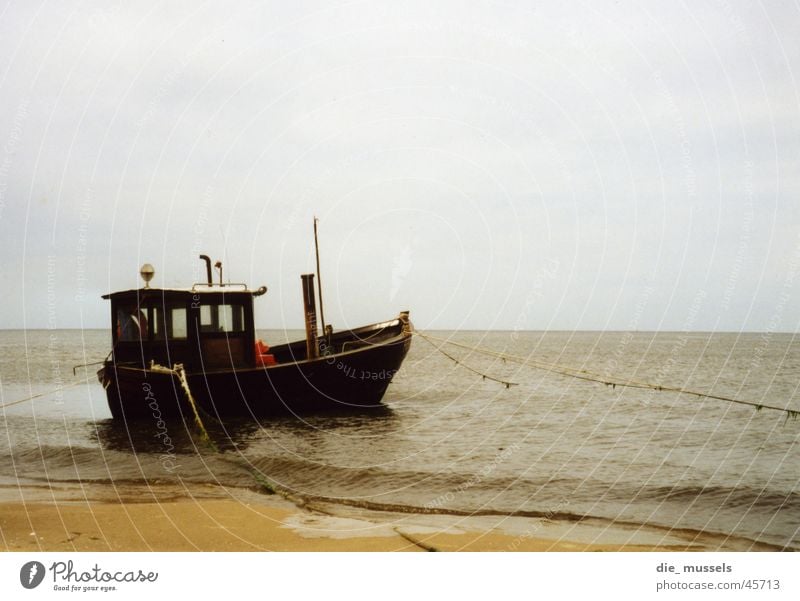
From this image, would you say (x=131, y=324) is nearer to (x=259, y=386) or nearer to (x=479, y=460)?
(x=259, y=386)

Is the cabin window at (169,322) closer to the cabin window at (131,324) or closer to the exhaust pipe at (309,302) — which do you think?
the cabin window at (131,324)

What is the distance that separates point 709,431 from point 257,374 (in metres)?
13.1

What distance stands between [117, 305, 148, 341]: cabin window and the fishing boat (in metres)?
0.03

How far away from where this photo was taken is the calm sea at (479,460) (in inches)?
432

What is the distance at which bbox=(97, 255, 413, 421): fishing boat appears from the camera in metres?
18.4

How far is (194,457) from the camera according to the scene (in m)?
15.4

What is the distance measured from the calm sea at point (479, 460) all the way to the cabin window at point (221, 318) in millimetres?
2712

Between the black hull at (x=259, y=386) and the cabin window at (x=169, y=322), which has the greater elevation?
the cabin window at (x=169, y=322)

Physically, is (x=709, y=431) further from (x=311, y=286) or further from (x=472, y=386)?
(x=472, y=386)

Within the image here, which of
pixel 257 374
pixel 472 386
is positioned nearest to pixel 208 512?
pixel 257 374

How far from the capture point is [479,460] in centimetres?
1515

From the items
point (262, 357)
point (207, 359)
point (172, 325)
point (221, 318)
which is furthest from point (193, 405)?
point (262, 357)

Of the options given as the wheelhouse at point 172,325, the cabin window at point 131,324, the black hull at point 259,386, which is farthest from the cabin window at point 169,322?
the black hull at point 259,386

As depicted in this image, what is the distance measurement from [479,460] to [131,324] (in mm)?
9959
